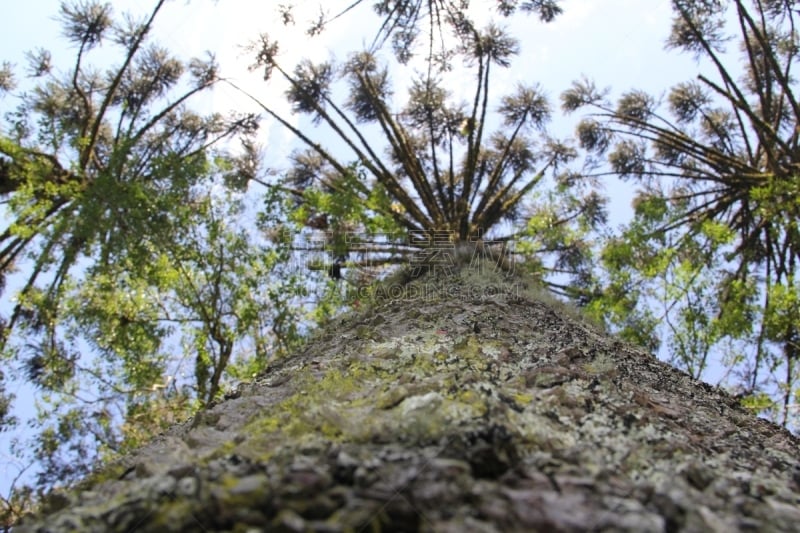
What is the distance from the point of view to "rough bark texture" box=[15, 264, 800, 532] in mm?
1187

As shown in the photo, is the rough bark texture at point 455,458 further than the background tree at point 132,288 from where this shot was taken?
No

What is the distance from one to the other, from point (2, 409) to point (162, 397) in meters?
2.96

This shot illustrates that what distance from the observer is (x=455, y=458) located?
1.38 metres

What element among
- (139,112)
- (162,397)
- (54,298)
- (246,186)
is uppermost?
(139,112)

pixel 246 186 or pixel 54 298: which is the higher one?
pixel 246 186

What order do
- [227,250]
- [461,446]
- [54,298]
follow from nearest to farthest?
1. [461,446]
2. [227,250]
3. [54,298]

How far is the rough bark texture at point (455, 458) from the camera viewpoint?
1.19 meters

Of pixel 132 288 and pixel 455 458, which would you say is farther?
pixel 132 288

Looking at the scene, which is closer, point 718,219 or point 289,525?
point 289,525

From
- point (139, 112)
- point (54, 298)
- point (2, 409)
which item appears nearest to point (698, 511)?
point (54, 298)

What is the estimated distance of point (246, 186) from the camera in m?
10.5

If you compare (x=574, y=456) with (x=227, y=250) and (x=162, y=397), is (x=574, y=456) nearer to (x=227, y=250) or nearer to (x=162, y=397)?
(x=227, y=250)

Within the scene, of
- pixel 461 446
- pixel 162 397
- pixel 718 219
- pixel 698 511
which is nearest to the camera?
pixel 698 511

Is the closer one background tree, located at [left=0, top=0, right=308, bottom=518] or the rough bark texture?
the rough bark texture
